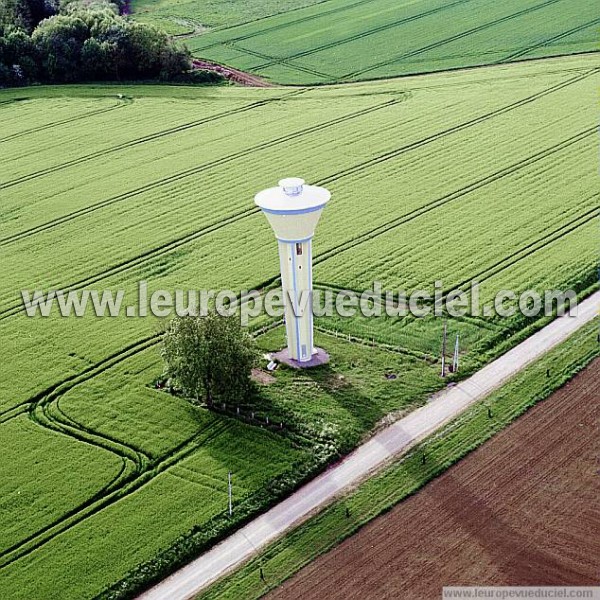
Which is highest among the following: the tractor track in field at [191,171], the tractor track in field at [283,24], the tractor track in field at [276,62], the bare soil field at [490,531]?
the tractor track in field at [283,24]

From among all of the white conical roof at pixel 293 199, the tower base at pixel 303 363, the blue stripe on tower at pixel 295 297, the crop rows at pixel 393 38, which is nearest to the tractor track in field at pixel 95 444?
the tower base at pixel 303 363

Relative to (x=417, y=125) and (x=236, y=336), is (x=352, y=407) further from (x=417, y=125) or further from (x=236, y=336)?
(x=417, y=125)

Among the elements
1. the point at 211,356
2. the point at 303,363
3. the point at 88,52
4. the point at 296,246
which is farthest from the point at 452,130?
the point at 211,356

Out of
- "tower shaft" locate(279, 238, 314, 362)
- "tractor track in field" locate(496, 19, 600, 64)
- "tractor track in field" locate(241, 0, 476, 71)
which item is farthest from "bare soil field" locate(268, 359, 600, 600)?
"tractor track in field" locate(241, 0, 476, 71)

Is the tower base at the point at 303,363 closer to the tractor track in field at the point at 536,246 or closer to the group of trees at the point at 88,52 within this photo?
the tractor track in field at the point at 536,246

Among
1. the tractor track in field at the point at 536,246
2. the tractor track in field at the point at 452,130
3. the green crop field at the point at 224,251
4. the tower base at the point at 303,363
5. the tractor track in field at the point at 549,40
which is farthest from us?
the tractor track in field at the point at 549,40

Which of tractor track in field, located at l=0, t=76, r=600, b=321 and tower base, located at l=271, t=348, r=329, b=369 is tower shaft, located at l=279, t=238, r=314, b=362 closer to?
tower base, located at l=271, t=348, r=329, b=369
